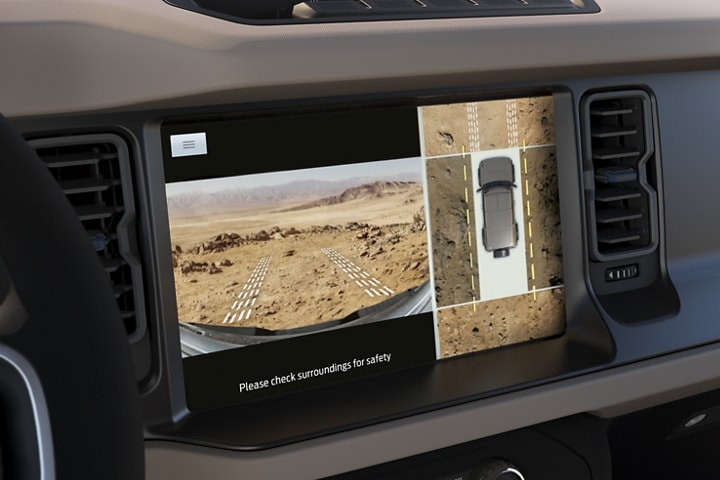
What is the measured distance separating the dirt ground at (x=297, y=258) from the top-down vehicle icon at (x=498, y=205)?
9 centimetres

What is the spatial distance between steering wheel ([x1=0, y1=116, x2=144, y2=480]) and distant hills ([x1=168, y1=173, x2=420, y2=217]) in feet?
1.28

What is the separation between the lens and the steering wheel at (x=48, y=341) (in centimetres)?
65

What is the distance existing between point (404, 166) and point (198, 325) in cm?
31

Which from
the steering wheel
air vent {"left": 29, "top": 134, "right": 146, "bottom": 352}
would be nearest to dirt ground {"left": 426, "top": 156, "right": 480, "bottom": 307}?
air vent {"left": 29, "top": 134, "right": 146, "bottom": 352}

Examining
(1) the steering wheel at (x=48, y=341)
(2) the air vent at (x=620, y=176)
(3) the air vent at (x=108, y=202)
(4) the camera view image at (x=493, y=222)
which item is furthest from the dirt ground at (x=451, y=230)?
(1) the steering wheel at (x=48, y=341)

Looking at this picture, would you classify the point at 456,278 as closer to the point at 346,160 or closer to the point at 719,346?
the point at 346,160

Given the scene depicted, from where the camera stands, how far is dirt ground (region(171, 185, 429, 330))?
110 centimetres

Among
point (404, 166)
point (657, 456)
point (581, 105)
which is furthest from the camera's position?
point (657, 456)

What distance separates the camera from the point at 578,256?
133 cm

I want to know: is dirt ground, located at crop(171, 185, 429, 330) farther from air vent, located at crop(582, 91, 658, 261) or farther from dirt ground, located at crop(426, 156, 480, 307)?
air vent, located at crop(582, 91, 658, 261)

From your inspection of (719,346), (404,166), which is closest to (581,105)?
(404,166)

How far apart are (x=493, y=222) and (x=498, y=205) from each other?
0.07 ft

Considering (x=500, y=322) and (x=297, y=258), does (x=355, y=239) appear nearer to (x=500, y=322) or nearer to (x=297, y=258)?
(x=297, y=258)

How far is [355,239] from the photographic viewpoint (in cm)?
118
